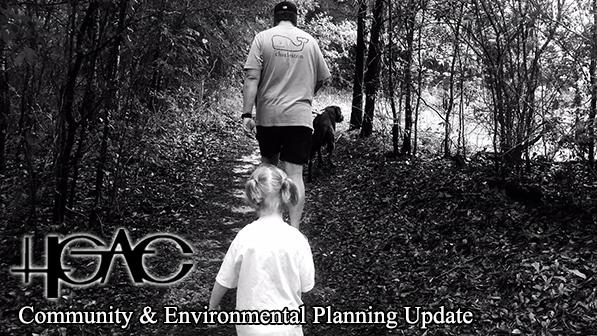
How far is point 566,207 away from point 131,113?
183 inches

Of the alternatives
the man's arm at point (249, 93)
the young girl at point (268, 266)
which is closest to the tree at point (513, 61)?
the man's arm at point (249, 93)

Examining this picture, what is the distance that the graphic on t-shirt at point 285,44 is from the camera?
4652 mm

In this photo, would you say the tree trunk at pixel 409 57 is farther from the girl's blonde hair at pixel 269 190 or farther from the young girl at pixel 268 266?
the young girl at pixel 268 266

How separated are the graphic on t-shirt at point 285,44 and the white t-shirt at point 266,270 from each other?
92.9 inches

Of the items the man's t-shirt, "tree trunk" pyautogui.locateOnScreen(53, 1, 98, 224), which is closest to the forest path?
"tree trunk" pyautogui.locateOnScreen(53, 1, 98, 224)

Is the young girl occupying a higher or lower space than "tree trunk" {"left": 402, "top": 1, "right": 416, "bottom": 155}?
lower

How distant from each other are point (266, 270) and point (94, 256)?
3225 millimetres

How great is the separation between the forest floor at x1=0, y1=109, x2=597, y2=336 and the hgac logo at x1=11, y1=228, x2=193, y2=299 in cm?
10

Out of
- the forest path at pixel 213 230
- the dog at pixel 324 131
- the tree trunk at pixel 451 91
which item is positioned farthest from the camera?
the dog at pixel 324 131

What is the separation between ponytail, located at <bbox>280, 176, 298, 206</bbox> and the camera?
275 cm

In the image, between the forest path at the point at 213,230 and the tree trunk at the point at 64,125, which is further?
the tree trunk at the point at 64,125

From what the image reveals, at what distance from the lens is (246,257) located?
2.61 m

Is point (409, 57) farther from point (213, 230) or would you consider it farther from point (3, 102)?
point (3, 102)

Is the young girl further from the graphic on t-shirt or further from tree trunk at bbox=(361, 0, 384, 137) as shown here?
tree trunk at bbox=(361, 0, 384, 137)
